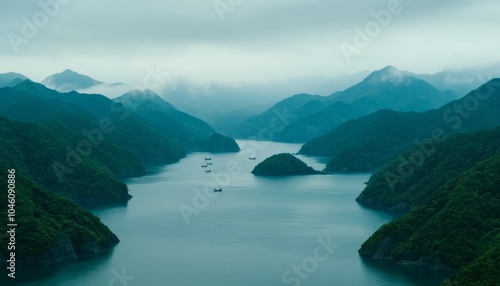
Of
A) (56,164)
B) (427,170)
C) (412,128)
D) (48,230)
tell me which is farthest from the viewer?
(412,128)

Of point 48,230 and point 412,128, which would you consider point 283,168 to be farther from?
point 48,230

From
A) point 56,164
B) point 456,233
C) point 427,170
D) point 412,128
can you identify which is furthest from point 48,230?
point 412,128

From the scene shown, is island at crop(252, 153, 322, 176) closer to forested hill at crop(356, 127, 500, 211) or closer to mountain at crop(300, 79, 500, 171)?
mountain at crop(300, 79, 500, 171)

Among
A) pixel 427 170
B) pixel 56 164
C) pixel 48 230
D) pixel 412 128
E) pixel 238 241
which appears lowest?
pixel 238 241

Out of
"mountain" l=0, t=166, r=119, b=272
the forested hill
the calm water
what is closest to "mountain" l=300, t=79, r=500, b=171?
the calm water

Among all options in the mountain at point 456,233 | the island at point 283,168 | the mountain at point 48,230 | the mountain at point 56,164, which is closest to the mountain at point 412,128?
the island at point 283,168

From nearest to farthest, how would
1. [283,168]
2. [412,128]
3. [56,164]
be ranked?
[56,164] < [283,168] < [412,128]

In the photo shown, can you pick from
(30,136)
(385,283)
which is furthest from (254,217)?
(30,136)

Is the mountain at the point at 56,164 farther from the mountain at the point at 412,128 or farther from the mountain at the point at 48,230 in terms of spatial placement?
the mountain at the point at 412,128
